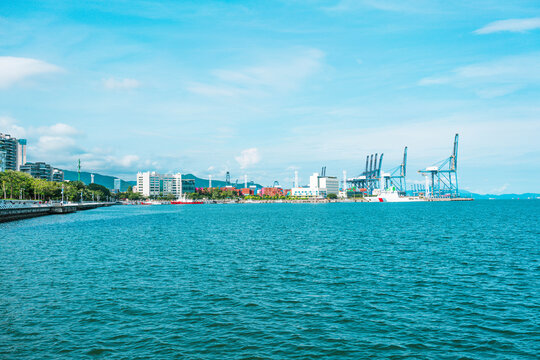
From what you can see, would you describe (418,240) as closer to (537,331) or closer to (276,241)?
(276,241)

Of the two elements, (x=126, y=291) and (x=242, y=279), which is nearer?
(x=126, y=291)

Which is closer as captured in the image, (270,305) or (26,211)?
Result: (270,305)

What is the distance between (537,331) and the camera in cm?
1656

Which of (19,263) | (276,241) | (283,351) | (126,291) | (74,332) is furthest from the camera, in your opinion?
(276,241)

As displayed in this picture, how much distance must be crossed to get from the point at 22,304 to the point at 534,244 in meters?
50.3

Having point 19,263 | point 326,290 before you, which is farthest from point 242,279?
point 19,263

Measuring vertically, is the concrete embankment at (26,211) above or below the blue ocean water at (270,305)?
above

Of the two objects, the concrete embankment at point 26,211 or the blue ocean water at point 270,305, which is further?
the concrete embankment at point 26,211

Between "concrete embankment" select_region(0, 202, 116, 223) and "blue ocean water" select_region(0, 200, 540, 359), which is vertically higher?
"concrete embankment" select_region(0, 202, 116, 223)

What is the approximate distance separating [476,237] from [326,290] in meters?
37.9

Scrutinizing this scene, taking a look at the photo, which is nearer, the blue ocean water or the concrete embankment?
the blue ocean water

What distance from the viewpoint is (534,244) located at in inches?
1754

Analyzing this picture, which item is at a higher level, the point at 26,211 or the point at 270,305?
the point at 26,211

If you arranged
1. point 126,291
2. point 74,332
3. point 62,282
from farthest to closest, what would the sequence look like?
point 62,282
point 126,291
point 74,332
